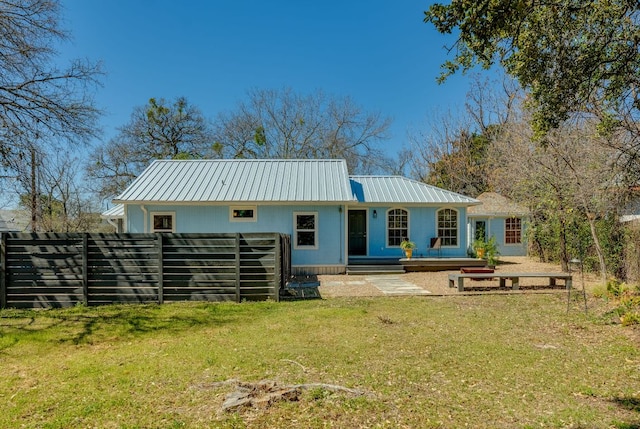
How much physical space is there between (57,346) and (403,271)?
10.9 metres

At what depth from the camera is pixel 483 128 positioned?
27281 millimetres

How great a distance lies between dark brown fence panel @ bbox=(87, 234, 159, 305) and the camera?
27.1ft

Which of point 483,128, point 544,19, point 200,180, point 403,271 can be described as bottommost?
point 403,271

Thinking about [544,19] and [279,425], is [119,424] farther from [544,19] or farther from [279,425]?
[544,19]

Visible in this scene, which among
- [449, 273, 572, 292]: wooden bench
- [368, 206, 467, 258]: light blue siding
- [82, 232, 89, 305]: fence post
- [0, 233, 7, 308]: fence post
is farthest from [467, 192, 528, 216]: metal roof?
[0, 233, 7, 308]: fence post

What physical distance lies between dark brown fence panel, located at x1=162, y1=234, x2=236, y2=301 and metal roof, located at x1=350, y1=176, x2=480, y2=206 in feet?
25.4

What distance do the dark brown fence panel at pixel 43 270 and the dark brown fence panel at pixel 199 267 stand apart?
186 centimetres

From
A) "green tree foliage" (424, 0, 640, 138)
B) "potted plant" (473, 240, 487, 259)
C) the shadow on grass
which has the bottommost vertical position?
the shadow on grass

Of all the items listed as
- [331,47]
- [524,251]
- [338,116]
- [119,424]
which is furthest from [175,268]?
[338,116]

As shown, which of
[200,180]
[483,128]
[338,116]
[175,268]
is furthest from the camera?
[338,116]

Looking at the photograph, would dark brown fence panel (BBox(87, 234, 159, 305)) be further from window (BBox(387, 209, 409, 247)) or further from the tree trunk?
the tree trunk

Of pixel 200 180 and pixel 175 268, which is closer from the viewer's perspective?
pixel 175 268

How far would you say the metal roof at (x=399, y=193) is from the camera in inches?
596

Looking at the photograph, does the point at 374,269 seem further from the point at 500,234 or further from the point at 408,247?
the point at 500,234
